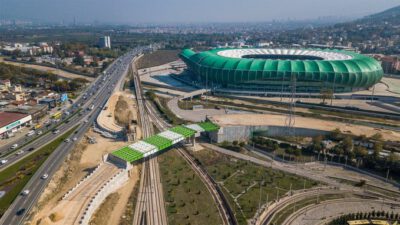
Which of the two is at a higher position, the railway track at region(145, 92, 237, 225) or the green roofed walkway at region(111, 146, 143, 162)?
the green roofed walkway at region(111, 146, 143, 162)

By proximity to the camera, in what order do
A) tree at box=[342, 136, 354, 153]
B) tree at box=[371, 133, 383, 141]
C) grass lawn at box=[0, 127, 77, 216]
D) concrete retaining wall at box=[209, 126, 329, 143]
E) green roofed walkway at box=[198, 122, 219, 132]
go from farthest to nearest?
1. concrete retaining wall at box=[209, 126, 329, 143]
2. green roofed walkway at box=[198, 122, 219, 132]
3. tree at box=[371, 133, 383, 141]
4. tree at box=[342, 136, 354, 153]
5. grass lawn at box=[0, 127, 77, 216]

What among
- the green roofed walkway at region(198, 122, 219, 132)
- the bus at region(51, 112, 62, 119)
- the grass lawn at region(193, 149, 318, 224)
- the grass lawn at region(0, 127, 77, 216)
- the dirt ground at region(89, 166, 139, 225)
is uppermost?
the green roofed walkway at region(198, 122, 219, 132)

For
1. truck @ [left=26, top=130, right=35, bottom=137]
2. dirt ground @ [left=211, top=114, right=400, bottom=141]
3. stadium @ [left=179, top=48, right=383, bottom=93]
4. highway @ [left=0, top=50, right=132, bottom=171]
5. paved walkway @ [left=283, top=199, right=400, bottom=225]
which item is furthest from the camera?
stadium @ [left=179, top=48, right=383, bottom=93]

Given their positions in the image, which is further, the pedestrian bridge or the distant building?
the distant building

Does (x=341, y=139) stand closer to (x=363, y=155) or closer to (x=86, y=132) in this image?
(x=363, y=155)

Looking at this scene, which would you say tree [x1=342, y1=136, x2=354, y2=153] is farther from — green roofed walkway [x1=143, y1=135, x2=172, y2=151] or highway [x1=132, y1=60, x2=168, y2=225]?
highway [x1=132, y1=60, x2=168, y2=225]

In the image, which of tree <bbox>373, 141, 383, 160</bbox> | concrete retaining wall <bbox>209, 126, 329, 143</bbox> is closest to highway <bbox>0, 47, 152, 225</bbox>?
concrete retaining wall <bbox>209, 126, 329, 143</bbox>

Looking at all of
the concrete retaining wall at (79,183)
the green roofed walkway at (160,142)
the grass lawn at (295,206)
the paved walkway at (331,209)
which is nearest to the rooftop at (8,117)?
the concrete retaining wall at (79,183)

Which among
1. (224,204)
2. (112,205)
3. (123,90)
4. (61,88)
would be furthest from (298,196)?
(61,88)
